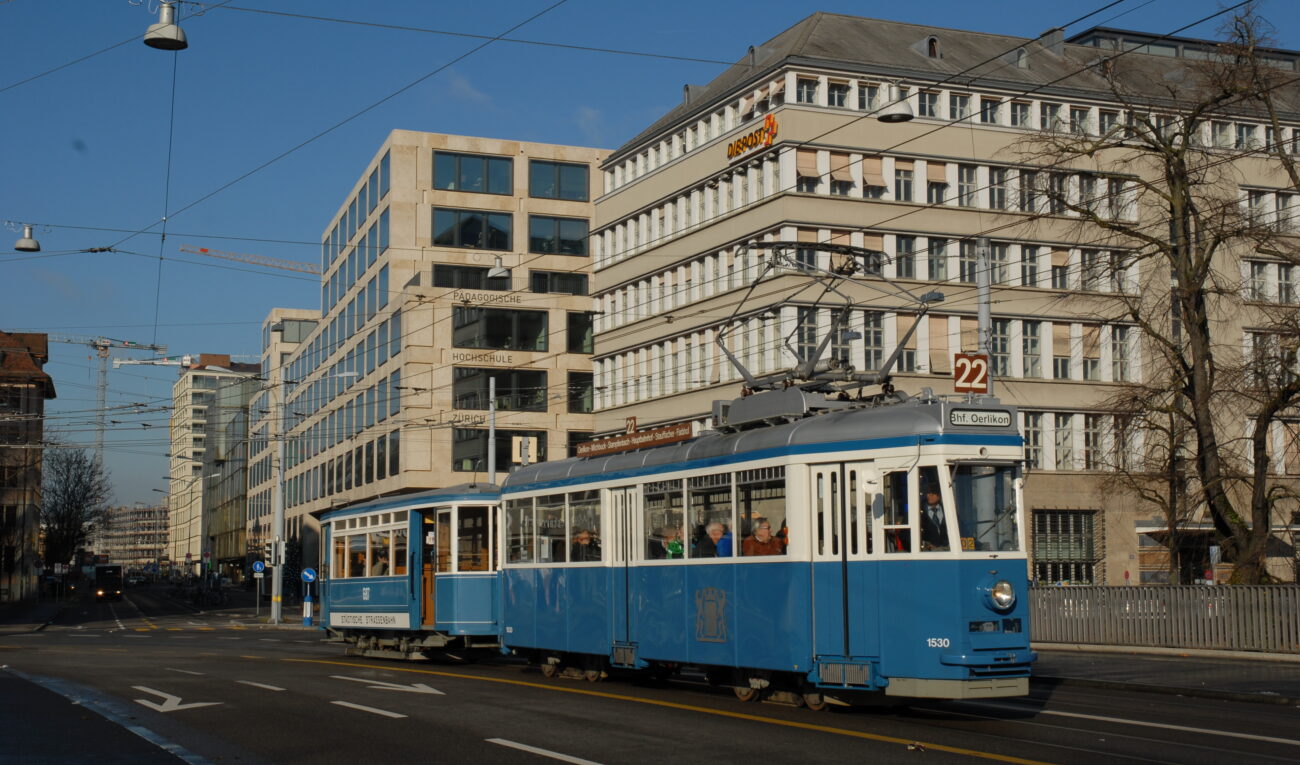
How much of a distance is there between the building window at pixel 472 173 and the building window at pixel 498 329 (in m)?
6.19

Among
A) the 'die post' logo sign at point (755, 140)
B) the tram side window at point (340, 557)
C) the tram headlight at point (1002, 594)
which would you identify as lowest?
the tram headlight at point (1002, 594)

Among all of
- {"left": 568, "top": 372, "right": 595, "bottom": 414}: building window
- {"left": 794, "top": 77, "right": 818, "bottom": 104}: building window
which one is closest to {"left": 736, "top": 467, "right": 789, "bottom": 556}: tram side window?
{"left": 794, "top": 77, "right": 818, "bottom": 104}: building window

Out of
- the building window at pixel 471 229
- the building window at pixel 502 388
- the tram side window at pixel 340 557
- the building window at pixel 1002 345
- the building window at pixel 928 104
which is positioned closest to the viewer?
the tram side window at pixel 340 557

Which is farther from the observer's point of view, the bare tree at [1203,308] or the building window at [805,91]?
the building window at [805,91]

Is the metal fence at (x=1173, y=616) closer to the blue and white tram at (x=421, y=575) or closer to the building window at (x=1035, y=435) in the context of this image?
the blue and white tram at (x=421, y=575)

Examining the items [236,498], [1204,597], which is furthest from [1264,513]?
[236,498]

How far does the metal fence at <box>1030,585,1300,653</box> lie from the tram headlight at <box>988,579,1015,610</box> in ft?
45.6

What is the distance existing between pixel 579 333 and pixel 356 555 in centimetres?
4197

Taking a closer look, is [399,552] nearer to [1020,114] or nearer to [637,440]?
[637,440]

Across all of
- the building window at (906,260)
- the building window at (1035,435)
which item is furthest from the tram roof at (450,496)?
the building window at (1035,435)

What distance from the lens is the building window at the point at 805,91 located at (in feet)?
165

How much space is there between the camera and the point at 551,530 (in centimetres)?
2103

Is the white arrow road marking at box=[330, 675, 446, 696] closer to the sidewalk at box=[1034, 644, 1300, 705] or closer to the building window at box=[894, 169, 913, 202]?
the sidewalk at box=[1034, 644, 1300, 705]

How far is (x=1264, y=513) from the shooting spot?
31.8 meters
